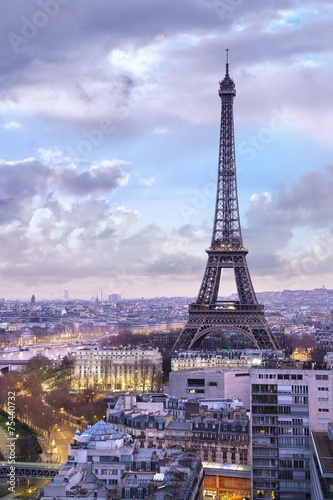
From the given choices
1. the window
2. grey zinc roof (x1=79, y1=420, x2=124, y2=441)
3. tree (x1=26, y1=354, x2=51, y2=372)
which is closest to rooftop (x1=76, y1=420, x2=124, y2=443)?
grey zinc roof (x1=79, y1=420, x2=124, y2=441)

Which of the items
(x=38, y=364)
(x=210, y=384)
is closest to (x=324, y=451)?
(x=210, y=384)

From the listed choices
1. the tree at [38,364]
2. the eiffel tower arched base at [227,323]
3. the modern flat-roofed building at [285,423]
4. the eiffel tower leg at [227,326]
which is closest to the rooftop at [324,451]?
the modern flat-roofed building at [285,423]

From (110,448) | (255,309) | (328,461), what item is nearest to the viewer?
(328,461)

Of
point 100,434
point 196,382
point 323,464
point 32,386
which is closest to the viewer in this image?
point 323,464

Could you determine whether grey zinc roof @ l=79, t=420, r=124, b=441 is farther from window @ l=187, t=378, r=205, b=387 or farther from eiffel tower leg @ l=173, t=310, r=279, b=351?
eiffel tower leg @ l=173, t=310, r=279, b=351

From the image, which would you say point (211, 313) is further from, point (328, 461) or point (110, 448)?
point (328, 461)

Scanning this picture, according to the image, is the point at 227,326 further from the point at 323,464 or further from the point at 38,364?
the point at 323,464

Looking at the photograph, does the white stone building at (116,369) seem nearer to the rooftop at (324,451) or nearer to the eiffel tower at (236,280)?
the eiffel tower at (236,280)

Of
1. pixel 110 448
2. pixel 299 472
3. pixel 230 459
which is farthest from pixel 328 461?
pixel 230 459
